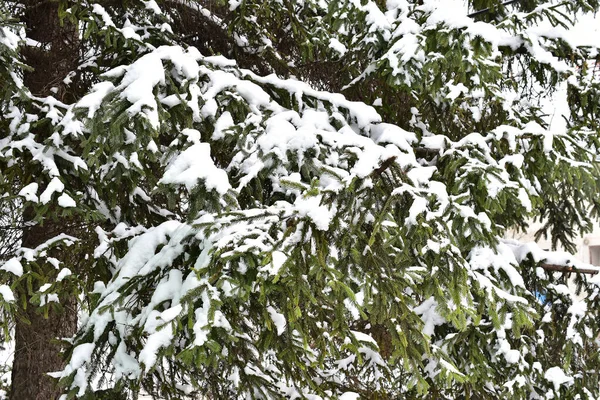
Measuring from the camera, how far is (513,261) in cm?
428

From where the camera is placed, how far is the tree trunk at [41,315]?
5012 mm

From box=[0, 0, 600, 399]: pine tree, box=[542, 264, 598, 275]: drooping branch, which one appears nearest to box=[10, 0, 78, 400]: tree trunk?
box=[0, 0, 600, 399]: pine tree

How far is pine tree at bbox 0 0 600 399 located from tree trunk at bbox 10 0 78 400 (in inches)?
1.4

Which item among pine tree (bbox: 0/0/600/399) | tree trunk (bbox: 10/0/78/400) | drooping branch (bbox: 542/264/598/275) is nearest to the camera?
pine tree (bbox: 0/0/600/399)

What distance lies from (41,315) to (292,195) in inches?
108

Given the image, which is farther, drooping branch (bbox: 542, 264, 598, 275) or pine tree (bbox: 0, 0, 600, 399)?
drooping branch (bbox: 542, 264, 598, 275)

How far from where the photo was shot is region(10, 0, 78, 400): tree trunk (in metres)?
5.01

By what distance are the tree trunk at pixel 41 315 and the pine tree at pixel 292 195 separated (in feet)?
0.12

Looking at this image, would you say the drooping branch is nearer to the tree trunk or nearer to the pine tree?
the pine tree

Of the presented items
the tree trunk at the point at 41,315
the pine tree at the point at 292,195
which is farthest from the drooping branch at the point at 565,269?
the tree trunk at the point at 41,315

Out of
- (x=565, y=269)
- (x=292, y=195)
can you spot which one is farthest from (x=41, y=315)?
(x=565, y=269)

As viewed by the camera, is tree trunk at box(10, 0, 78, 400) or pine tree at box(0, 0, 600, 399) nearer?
pine tree at box(0, 0, 600, 399)

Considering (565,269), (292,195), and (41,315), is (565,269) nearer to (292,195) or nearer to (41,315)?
(292,195)

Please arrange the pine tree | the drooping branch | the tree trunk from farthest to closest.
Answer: the drooping branch < the tree trunk < the pine tree
